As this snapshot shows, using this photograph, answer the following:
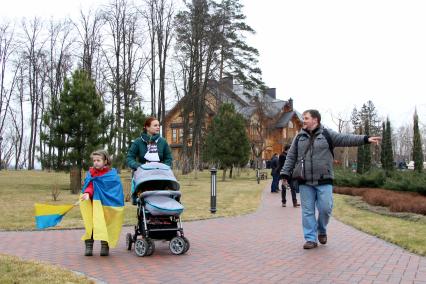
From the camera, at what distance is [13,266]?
5.66 m

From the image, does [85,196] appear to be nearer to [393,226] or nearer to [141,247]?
[141,247]

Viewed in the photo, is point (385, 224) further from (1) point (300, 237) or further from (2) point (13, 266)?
(2) point (13, 266)

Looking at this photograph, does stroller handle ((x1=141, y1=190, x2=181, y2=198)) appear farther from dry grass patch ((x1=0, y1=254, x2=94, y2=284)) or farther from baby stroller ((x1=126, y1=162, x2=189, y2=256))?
dry grass patch ((x1=0, y1=254, x2=94, y2=284))

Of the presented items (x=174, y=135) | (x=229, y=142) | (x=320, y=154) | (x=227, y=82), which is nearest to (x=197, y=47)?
(x=227, y=82)

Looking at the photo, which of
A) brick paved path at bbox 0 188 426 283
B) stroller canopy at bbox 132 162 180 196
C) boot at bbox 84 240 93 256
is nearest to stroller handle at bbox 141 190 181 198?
stroller canopy at bbox 132 162 180 196

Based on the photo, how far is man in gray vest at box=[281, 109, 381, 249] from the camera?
732cm

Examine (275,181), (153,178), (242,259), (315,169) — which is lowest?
(242,259)

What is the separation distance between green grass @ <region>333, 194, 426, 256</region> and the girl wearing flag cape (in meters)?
4.24

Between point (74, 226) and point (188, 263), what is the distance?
15.3 feet

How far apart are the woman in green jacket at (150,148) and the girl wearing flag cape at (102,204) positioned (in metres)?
0.46

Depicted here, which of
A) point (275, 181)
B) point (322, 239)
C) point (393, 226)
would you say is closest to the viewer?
point (322, 239)

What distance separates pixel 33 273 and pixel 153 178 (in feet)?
6.80

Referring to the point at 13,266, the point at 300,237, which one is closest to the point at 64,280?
the point at 13,266

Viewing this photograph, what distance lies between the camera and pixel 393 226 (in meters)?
9.91
